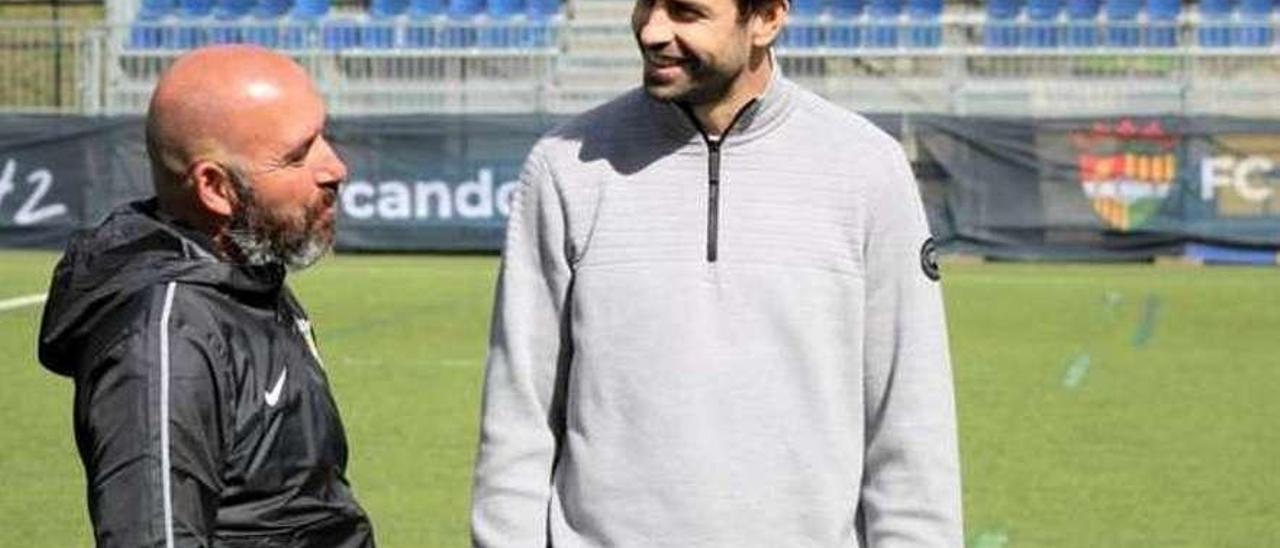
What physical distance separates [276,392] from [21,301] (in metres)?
15.2

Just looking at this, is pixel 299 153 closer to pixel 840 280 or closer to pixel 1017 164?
pixel 840 280

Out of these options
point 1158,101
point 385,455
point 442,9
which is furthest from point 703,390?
point 442,9

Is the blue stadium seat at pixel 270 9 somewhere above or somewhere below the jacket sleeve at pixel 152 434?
below

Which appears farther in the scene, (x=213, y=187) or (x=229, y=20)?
(x=229, y=20)

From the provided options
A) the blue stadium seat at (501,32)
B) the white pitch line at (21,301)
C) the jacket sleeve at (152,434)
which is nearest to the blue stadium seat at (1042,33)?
the blue stadium seat at (501,32)

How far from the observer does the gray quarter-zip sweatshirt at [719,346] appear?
13.0ft

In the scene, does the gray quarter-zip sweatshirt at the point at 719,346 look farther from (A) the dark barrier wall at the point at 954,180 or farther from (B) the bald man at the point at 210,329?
(A) the dark barrier wall at the point at 954,180

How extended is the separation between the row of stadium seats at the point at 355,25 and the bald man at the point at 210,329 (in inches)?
869

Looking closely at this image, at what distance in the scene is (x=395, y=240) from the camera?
2300 centimetres

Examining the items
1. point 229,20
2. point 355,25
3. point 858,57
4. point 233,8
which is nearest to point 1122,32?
point 858,57

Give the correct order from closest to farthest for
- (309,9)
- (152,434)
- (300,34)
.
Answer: (152,434), (300,34), (309,9)

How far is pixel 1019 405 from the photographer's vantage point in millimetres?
13023

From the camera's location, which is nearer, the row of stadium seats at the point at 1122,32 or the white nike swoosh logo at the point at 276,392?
the white nike swoosh logo at the point at 276,392

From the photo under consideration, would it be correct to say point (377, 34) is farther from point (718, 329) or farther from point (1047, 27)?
point (718, 329)
